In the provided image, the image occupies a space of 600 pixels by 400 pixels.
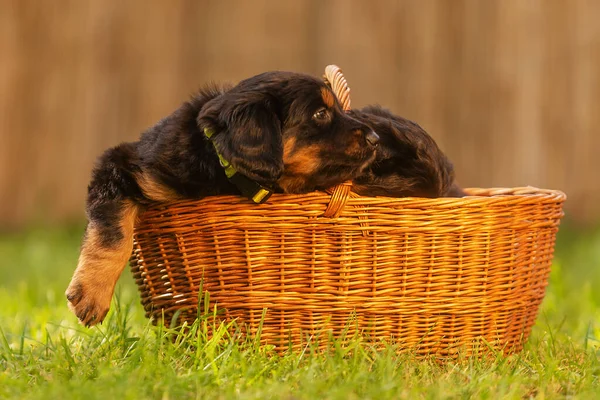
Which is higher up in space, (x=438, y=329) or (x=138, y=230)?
(x=138, y=230)

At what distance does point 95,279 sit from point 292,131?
819mm

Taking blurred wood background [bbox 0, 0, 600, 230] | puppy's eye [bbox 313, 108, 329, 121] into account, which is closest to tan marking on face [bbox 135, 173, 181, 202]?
puppy's eye [bbox 313, 108, 329, 121]

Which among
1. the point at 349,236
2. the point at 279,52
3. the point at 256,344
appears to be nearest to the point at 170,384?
the point at 256,344

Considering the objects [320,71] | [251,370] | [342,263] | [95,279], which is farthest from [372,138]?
[320,71]

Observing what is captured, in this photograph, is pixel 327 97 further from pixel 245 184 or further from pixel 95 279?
pixel 95 279

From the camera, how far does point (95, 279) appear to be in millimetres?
2656

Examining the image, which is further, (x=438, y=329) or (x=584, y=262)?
(x=584, y=262)

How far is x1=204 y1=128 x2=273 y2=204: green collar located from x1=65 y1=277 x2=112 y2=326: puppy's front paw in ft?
1.85

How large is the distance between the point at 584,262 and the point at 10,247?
393 cm

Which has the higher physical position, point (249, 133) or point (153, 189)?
point (249, 133)

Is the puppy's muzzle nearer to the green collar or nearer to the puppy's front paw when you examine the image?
the green collar

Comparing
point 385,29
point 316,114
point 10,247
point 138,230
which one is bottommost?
point 10,247

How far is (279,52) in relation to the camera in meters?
6.33

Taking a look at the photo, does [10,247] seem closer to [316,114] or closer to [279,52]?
[279,52]
